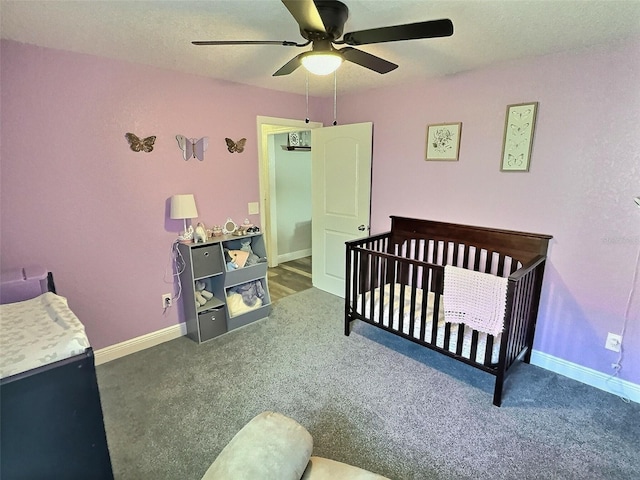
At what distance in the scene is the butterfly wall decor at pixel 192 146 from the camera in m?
2.73

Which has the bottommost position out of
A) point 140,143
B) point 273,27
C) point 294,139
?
point 140,143

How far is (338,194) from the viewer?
144 inches

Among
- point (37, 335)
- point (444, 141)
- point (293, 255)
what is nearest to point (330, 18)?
point (444, 141)

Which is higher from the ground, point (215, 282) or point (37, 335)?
point (37, 335)

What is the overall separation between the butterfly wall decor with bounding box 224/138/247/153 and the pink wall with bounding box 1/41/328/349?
5 centimetres

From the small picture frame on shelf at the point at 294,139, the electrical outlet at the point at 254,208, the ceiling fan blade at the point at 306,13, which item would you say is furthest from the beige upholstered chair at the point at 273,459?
the small picture frame on shelf at the point at 294,139

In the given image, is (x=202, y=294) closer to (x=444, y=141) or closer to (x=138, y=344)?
(x=138, y=344)

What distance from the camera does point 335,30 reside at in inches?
62.0

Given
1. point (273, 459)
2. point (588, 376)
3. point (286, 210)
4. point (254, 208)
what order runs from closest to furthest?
point (273, 459)
point (588, 376)
point (254, 208)
point (286, 210)

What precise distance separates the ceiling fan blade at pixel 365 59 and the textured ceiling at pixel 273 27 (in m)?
0.18

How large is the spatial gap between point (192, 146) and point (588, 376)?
11.4 ft

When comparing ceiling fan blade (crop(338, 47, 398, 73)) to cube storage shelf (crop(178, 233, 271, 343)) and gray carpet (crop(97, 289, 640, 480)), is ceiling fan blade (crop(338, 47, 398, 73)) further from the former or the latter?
gray carpet (crop(97, 289, 640, 480))

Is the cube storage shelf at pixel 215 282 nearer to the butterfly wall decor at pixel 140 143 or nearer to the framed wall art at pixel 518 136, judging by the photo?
the butterfly wall decor at pixel 140 143

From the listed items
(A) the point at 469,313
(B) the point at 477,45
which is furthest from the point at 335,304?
(B) the point at 477,45
